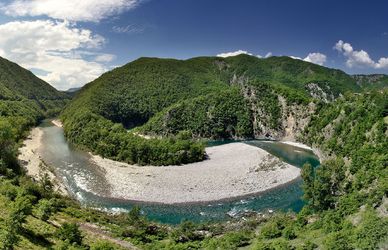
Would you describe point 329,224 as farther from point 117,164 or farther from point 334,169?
point 117,164

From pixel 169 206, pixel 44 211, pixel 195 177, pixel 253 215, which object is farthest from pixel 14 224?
pixel 195 177

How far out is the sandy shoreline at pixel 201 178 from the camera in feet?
280

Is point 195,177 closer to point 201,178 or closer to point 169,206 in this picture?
point 201,178

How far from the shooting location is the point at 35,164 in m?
111

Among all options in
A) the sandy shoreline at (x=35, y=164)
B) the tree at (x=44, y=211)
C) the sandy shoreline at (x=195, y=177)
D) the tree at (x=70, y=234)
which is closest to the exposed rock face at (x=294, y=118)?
the sandy shoreline at (x=195, y=177)

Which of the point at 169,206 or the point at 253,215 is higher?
the point at 169,206

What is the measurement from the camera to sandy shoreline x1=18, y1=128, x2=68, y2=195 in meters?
91.8

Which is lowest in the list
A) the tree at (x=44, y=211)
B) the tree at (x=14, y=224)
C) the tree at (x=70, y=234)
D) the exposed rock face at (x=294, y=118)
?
the tree at (x=70, y=234)

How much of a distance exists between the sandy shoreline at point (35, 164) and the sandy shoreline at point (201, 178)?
1319 cm

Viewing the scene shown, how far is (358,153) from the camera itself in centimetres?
8138

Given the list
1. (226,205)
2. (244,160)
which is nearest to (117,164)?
(244,160)

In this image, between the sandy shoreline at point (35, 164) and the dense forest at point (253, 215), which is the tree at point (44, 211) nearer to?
the dense forest at point (253, 215)

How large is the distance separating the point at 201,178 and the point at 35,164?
52.3 m

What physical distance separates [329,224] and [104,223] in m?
38.1
